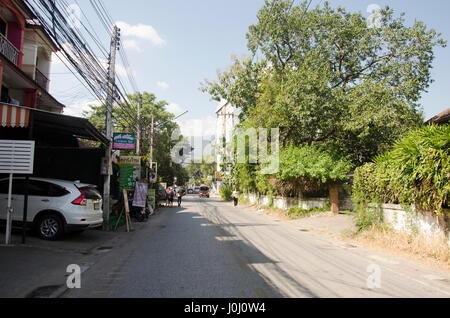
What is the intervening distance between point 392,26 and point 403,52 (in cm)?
186

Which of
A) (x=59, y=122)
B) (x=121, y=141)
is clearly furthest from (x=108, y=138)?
(x=59, y=122)

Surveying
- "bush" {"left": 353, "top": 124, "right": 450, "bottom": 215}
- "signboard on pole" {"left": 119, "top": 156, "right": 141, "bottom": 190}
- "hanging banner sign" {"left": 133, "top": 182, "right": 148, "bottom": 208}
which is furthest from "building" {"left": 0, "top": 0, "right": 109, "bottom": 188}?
"bush" {"left": 353, "top": 124, "right": 450, "bottom": 215}

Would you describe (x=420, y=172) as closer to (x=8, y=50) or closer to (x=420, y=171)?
(x=420, y=171)

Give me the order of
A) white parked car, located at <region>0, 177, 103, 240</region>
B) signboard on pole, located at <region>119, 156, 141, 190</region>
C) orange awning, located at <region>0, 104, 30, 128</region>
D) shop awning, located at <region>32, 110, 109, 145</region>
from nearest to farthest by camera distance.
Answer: orange awning, located at <region>0, 104, 30, 128</region>, white parked car, located at <region>0, 177, 103, 240</region>, shop awning, located at <region>32, 110, 109, 145</region>, signboard on pole, located at <region>119, 156, 141, 190</region>

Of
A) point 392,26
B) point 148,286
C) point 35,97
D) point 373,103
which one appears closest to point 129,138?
point 35,97

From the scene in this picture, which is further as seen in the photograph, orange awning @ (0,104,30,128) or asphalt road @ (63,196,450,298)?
orange awning @ (0,104,30,128)

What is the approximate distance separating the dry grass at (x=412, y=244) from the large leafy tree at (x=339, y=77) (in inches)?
356

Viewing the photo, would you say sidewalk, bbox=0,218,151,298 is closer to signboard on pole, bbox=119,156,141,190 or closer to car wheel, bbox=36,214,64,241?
car wheel, bbox=36,214,64,241

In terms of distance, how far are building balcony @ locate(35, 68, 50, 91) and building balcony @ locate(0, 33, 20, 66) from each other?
298 cm

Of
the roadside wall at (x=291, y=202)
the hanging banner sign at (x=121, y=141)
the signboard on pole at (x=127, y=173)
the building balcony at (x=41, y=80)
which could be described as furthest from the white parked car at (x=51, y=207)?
the roadside wall at (x=291, y=202)

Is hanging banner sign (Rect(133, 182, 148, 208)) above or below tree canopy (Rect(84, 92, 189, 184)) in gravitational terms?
below

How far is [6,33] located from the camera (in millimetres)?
14141

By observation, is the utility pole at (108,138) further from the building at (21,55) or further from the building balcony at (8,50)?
the building balcony at (8,50)

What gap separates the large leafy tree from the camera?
1850 centimetres
